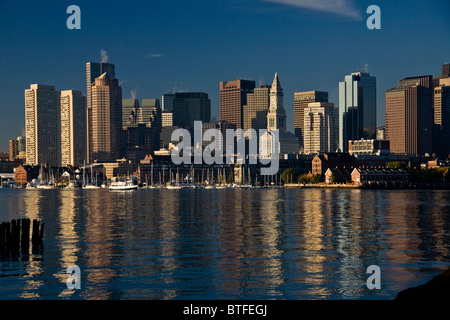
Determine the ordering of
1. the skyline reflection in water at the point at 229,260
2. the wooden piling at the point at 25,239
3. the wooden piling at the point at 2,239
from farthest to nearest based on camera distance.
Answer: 1. the wooden piling at the point at 25,239
2. the wooden piling at the point at 2,239
3. the skyline reflection in water at the point at 229,260

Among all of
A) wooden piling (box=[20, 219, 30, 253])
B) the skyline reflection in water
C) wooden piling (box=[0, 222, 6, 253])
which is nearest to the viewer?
the skyline reflection in water

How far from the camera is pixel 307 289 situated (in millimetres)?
36688

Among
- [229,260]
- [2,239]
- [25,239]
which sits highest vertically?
[2,239]

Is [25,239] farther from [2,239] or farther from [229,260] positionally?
[229,260]

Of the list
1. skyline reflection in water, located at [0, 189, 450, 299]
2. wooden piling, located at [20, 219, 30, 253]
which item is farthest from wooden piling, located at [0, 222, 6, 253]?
skyline reflection in water, located at [0, 189, 450, 299]

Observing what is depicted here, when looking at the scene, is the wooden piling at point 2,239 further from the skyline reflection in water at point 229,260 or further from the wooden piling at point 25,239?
the skyline reflection in water at point 229,260

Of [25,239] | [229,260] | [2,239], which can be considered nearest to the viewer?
[229,260]

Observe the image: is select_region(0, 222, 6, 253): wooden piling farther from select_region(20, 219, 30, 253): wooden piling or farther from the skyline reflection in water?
the skyline reflection in water

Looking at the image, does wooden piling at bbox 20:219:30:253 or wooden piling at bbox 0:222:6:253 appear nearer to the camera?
wooden piling at bbox 0:222:6:253

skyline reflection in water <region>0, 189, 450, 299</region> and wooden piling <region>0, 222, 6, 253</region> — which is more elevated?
wooden piling <region>0, 222, 6, 253</region>

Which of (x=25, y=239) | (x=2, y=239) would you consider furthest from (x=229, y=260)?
(x=2, y=239)

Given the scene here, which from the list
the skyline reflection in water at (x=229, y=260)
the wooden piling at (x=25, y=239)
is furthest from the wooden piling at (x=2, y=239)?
the skyline reflection in water at (x=229, y=260)
